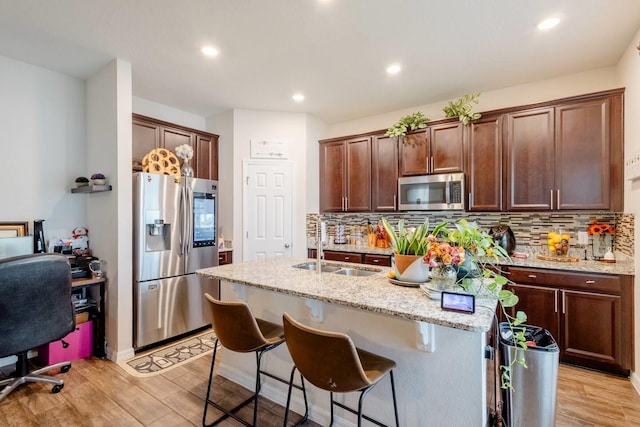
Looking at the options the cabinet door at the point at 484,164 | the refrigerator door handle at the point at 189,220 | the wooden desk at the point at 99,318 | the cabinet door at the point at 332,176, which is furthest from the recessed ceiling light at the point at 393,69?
the wooden desk at the point at 99,318

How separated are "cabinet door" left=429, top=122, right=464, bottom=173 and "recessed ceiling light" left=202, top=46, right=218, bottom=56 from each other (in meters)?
2.46

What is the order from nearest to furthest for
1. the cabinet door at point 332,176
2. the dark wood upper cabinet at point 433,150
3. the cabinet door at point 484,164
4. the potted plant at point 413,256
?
the potted plant at point 413,256 → the cabinet door at point 484,164 → the dark wood upper cabinet at point 433,150 → the cabinet door at point 332,176

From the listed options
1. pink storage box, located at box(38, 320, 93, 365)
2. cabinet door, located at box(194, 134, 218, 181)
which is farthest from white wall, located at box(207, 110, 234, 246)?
pink storage box, located at box(38, 320, 93, 365)

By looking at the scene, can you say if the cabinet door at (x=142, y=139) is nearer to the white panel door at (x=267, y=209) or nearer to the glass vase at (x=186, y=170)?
the glass vase at (x=186, y=170)

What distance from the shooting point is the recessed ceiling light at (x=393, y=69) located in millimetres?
2994

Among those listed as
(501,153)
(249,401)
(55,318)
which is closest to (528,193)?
(501,153)

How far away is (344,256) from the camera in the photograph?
3.94 m

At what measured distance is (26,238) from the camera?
2645 mm

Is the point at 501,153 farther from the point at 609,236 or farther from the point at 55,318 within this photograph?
the point at 55,318

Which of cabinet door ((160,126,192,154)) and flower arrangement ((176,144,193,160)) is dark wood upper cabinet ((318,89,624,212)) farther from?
flower arrangement ((176,144,193,160))

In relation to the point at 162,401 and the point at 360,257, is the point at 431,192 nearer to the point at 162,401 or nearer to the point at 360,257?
the point at 360,257

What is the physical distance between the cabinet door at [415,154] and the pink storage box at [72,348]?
3725mm

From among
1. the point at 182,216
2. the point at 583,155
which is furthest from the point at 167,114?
the point at 583,155

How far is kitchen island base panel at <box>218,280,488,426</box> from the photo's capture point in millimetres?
1440
